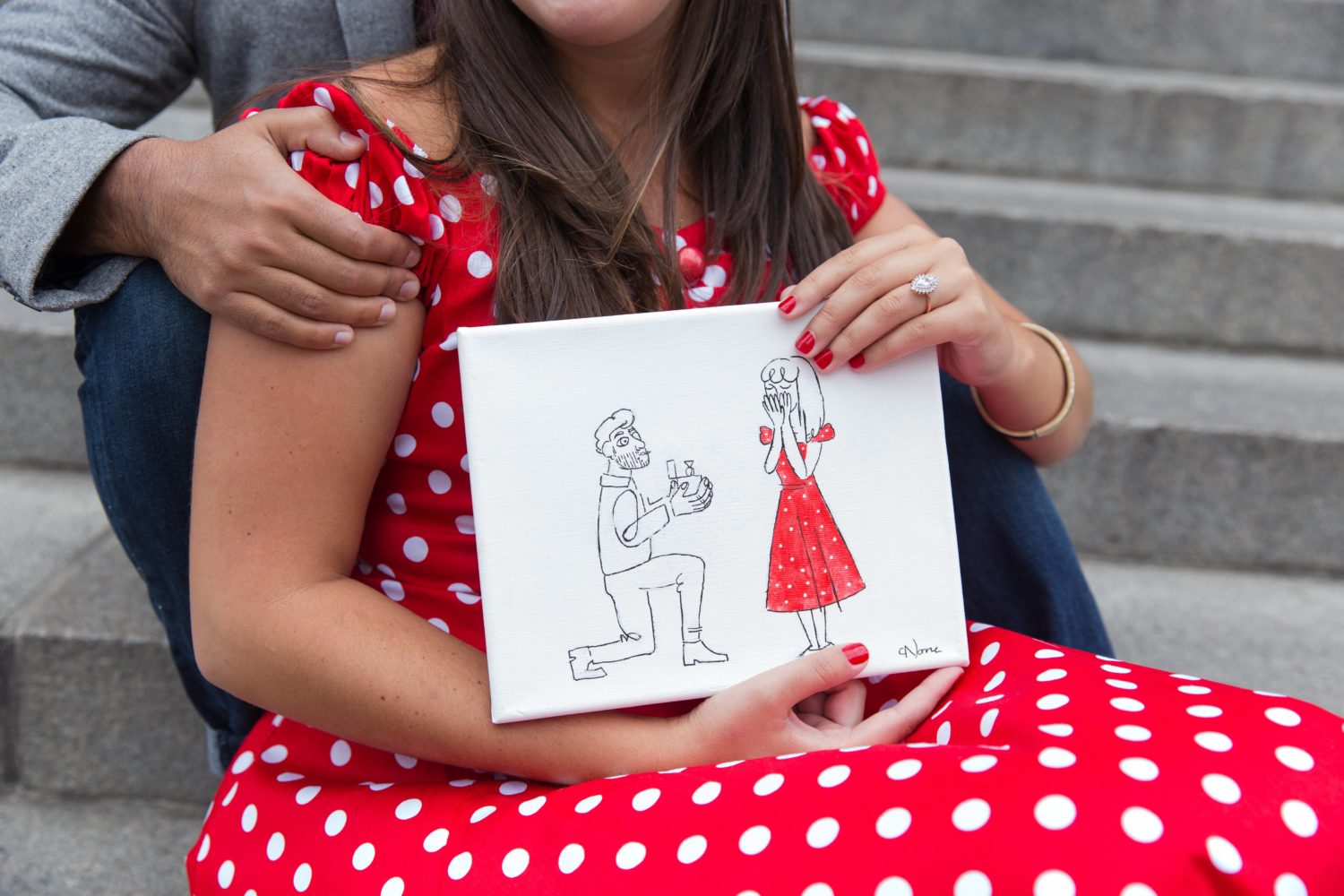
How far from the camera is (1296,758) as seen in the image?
640mm

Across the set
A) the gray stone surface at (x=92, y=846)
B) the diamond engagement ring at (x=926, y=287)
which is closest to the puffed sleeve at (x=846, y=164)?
the diamond engagement ring at (x=926, y=287)

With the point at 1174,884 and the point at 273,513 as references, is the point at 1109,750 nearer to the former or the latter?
the point at 1174,884

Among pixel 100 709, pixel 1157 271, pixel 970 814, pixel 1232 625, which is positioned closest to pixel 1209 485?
pixel 1232 625

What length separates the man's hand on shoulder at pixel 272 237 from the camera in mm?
746

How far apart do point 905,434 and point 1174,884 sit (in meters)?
0.34

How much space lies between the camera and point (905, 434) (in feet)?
2.62

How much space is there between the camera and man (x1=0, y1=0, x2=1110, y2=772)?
0.77 m

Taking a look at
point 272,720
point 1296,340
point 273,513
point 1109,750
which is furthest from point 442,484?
point 1296,340

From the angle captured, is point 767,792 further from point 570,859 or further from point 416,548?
point 416,548

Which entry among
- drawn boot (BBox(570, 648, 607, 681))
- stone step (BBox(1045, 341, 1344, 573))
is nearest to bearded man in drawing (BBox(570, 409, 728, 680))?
drawn boot (BBox(570, 648, 607, 681))

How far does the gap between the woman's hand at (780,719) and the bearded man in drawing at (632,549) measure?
0.05 metres

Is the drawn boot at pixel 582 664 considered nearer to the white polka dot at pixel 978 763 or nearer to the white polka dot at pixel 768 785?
the white polka dot at pixel 768 785

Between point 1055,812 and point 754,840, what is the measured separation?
0.18m

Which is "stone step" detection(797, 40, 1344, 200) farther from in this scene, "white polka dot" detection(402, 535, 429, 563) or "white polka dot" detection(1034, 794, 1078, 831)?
"white polka dot" detection(1034, 794, 1078, 831)
